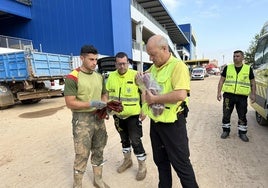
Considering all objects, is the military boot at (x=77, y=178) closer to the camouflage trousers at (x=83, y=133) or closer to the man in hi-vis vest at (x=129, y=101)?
the camouflage trousers at (x=83, y=133)

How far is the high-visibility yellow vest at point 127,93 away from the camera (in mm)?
3541

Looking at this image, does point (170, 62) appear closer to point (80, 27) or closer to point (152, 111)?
point (152, 111)

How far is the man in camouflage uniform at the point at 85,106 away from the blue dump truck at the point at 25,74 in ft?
24.2

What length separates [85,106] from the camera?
286 centimetres

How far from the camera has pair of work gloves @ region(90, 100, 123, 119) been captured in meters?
2.88

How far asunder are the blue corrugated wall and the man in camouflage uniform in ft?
52.5

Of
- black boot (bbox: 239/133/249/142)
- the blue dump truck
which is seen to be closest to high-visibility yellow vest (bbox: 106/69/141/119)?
black boot (bbox: 239/133/249/142)

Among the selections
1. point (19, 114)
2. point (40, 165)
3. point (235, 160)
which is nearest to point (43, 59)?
point (19, 114)

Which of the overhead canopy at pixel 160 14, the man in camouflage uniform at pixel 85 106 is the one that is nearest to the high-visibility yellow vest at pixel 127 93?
the man in camouflage uniform at pixel 85 106

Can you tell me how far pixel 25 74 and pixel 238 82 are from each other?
797 centimetres

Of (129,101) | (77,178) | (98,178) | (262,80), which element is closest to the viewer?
(77,178)

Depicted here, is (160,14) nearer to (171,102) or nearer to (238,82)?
(238,82)

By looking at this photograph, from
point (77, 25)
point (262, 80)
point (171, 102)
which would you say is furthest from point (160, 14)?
point (171, 102)

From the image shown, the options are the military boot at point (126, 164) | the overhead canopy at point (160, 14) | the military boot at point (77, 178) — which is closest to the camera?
the military boot at point (77, 178)
